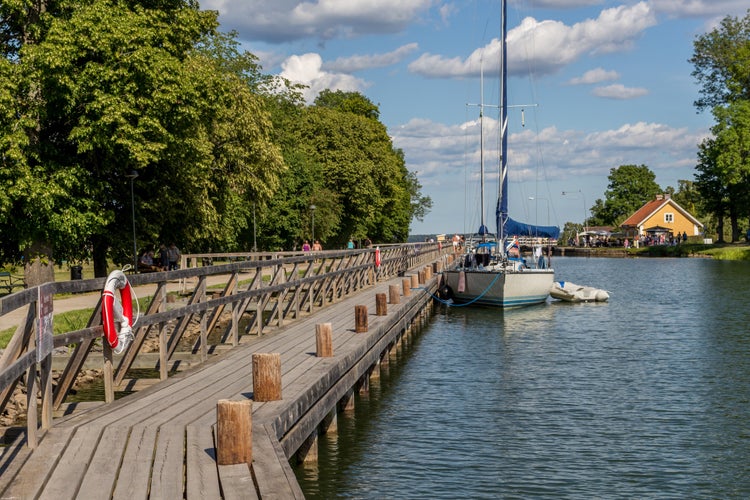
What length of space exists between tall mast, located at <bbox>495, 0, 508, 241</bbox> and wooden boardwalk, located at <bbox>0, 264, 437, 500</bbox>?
2609 centimetres

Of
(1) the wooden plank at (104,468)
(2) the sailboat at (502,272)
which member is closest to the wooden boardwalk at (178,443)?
(1) the wooden plank at (104,468)

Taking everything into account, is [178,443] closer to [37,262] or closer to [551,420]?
[551,420]

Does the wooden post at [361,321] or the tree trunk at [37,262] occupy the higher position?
the tree trunk at [37,262]

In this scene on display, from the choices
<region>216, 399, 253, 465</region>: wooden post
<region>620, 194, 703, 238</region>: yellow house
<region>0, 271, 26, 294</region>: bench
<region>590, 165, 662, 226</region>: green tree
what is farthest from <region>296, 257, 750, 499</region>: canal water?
<region>590, 165, 662, 226</region>: green tree

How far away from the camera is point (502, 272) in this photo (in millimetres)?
37531

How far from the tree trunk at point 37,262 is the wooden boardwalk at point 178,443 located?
55.5ft

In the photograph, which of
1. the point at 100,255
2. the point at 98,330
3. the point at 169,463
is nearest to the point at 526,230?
the point at 100,255

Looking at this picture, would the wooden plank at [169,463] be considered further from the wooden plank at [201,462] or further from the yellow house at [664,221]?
the yellow house at [664,221]

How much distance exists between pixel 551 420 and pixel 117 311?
343 inches

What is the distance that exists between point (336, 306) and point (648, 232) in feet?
376

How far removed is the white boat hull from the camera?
124ft

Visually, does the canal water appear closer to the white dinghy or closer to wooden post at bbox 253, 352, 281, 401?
wooden post at bbox 253, 352, 281, 401

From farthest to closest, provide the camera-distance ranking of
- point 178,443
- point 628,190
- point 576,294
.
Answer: point 628,190
point 576,294
point 178,443

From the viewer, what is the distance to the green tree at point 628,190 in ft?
511
